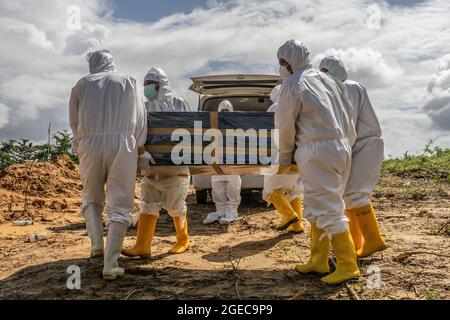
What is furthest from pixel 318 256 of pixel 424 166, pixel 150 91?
pixel 424 166

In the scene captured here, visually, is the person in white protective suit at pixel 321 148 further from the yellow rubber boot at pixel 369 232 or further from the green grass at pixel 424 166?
the green grass at pixel 424 166

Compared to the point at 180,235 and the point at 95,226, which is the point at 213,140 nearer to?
the point at 95,226

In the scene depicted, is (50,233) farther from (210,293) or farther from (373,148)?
(373,148)

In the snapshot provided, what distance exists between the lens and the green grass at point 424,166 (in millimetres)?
12211

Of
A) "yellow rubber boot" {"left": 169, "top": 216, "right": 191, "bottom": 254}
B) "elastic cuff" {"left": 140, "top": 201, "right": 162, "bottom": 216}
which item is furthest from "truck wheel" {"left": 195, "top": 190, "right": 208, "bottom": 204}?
"elastic cuff" {"left": 140, "top": 201, "right": 162, "bottom": 216}

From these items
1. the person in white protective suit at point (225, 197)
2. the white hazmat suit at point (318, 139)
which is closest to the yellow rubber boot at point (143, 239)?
the white hazmat suit at point (318, 139)

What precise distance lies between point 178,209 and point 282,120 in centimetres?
187

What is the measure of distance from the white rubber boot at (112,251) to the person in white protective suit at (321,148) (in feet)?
5.38

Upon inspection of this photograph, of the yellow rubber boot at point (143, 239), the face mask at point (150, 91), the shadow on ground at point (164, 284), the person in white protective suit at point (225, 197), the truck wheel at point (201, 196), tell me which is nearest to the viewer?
the shadow on ground at point (164, 284)

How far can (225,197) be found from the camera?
7.75 m

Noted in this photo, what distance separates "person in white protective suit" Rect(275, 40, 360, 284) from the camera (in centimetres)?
414

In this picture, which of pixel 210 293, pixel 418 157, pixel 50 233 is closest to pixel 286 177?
pixel 210 293

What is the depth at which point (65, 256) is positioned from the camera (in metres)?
5.41
